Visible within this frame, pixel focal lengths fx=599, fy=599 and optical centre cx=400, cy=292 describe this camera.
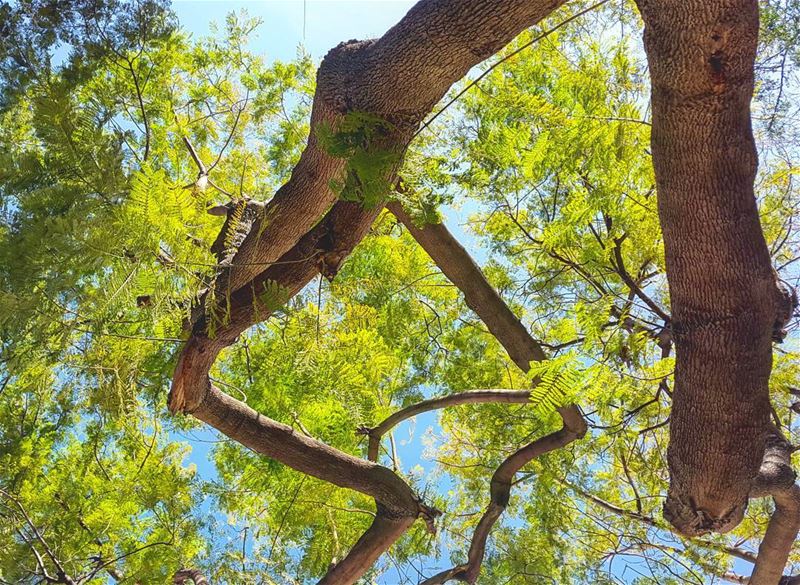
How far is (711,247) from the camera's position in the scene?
203 cm

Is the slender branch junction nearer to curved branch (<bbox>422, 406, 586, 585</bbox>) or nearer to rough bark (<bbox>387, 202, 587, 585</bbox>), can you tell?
rough bark (<bbox>387, 202, 587, 585</bbox>)

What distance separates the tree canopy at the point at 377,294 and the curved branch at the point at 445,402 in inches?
0.9

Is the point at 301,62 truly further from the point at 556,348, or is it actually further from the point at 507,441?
the point at 507,441

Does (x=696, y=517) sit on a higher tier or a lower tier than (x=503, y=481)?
lower

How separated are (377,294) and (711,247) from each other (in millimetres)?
3200

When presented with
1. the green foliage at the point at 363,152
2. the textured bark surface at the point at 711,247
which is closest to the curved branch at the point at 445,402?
the textured bark surface at the point at 711,247

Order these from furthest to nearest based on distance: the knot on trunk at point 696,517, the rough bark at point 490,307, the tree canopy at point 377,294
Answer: the rough bark at point 490,307 → the knot on trunk at point 696,517 → the tree canopy at point 377,294

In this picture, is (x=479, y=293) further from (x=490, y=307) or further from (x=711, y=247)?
(x=711, y=247)

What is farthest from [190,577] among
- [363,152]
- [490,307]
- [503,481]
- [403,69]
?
[403,69]

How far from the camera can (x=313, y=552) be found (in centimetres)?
490

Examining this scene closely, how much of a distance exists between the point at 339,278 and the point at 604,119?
2.62m

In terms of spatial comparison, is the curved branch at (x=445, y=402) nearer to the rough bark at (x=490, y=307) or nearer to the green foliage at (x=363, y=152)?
the rough bark at (x=490, y=307)

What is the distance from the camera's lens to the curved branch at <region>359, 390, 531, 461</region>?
422 centimetres

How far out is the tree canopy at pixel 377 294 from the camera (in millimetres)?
2016
